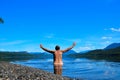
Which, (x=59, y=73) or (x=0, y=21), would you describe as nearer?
(x=59, y=73)

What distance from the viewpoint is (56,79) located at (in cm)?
2091

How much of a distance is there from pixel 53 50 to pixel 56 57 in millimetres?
535

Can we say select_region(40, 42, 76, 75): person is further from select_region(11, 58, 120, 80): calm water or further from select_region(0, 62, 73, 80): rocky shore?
select_region(11, 58, 120, 80): calm water

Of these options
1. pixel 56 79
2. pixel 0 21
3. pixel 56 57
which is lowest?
pixel 56 79

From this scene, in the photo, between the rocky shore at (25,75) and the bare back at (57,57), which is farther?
the bare back at (57,57)

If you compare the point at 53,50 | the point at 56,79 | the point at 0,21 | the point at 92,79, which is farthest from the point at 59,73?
the point at 0,21

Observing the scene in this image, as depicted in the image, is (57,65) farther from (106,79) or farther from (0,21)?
(0,21)

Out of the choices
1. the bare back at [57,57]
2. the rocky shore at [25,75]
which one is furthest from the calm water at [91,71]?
the bare back at [57,57]

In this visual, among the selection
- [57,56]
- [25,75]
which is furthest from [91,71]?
[57,56]

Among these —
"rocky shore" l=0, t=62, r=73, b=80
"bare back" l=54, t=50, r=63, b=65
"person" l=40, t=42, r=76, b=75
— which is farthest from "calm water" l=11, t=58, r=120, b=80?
"bare back" l=54, t=50, r=63, b=65

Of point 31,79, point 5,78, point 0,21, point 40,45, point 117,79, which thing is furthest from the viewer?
point 0,21

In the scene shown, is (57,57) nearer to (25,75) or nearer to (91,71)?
(25,75)

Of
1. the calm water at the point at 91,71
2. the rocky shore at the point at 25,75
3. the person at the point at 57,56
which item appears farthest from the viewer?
the calm water at the point at 91,71

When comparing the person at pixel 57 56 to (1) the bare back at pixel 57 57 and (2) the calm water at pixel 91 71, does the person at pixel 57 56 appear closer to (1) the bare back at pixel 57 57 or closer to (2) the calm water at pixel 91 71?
(1) the bare back at pixel 57 57
